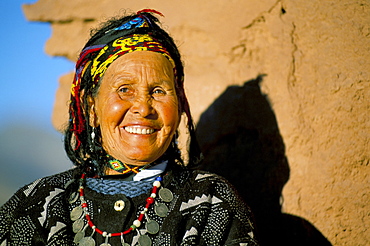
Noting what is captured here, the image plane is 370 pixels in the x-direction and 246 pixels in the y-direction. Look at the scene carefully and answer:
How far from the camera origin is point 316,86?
109 inches

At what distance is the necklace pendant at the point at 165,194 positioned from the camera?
2.36 metres

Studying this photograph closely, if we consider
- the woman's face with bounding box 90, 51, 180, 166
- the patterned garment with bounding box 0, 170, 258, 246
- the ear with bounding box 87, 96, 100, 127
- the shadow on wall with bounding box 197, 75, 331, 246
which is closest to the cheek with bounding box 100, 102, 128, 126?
the woman's face with bounding box 90, 51, 180, 166

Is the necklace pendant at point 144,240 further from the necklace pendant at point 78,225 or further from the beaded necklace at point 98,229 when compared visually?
the necklace pendant at point 78,225

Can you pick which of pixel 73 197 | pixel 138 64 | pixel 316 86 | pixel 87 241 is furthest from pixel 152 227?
pixel 316 86

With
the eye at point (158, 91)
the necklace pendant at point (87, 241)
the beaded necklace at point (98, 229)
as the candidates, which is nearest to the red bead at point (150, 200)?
the beaded necklace at point (98, 229)

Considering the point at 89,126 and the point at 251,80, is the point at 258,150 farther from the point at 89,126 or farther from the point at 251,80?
the point at 89,126

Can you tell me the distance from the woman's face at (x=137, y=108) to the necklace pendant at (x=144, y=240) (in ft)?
1.36

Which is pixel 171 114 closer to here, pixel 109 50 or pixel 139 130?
pixel 139 130

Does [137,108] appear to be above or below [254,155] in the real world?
above

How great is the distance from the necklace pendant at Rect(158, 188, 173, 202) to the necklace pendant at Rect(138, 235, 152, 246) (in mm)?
234

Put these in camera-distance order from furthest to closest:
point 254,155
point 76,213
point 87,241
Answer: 1. point 254,155
2. point 76,213
3. point 87,241

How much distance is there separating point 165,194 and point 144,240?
0.29 m

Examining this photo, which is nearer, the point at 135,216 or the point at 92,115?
the point at 135,216

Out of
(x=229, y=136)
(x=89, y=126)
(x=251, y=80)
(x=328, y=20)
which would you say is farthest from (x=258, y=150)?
(x=89, y=126)
